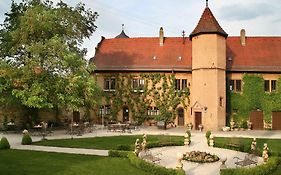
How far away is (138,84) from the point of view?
40.4 m

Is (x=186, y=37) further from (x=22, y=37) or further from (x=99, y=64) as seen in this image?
(x=22, y=37)

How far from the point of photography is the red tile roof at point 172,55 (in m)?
38.7

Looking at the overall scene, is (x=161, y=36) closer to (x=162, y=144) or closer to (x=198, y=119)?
(x=198, y=119)

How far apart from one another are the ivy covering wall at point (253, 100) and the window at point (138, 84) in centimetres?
1013

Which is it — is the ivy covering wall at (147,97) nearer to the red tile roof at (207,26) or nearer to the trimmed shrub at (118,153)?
the red tile roof at (207,26)

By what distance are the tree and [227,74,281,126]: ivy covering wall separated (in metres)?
16.3

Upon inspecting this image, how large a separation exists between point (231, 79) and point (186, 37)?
804 cm

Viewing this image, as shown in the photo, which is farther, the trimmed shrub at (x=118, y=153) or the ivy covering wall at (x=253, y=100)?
the ivy covering wall at (x=253, y=100)

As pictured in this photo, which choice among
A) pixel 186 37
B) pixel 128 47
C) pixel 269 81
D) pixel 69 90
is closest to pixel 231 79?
pixel 269 81

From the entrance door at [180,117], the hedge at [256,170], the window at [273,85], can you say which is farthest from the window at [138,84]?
the hedge at [256,170]

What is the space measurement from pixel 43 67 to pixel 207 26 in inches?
676

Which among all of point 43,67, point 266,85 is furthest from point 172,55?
point 43,67

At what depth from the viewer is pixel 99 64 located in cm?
4166

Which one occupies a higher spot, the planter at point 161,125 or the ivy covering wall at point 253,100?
the ivy covering wall at point 253,100
